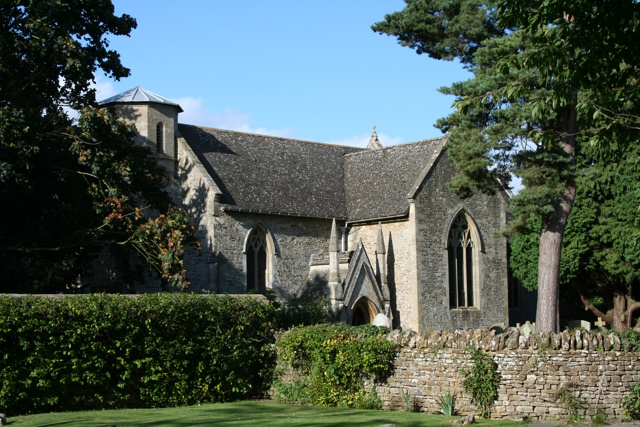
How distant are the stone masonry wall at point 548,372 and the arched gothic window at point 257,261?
1677cm

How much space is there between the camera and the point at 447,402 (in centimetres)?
1903

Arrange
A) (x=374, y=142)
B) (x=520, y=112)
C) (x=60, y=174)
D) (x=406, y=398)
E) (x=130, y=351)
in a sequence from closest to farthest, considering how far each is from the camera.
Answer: (x=406, y=398), (x=130, y=351), (x=520, y=112), (x=60, y=174), (x=374, y=142)

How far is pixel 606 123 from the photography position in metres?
15.4

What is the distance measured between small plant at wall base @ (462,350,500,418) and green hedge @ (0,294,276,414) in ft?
19.7

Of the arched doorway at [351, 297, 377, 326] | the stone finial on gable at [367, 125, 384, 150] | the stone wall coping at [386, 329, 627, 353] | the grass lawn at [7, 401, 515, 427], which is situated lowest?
the grass lawn at [7, 401, 515, 427]

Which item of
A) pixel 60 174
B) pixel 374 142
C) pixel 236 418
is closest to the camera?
pixel 236 418

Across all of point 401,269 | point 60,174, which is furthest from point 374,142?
point 60,174

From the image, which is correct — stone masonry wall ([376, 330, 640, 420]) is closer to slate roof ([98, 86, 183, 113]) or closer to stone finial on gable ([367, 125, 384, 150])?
slate roof ([98, 86, 183, 113])

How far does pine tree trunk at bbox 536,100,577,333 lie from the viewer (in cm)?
2438

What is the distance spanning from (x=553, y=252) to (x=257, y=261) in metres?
14.6

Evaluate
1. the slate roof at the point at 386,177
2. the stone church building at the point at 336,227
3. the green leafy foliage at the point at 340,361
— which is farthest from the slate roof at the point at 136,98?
the green leafy foliage at the point at 340,361

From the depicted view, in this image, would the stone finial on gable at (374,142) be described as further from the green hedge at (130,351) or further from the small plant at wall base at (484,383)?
the small plant at wall base at (484,383)

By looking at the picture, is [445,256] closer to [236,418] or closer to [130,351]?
[130,351]

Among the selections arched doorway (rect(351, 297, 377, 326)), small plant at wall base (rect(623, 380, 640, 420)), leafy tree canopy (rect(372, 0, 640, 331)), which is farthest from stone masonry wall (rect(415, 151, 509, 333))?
small plant at wall base (rect(623, 380, 640, 420))
